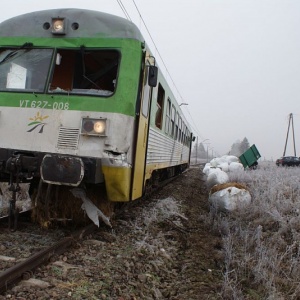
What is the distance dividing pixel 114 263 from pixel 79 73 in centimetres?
285

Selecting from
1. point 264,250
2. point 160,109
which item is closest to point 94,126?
point 264,250

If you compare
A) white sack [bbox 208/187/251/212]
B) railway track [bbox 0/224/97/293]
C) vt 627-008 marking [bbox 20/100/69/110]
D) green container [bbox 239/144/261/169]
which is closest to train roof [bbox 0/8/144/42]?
vt 627-008 marking [bbox 20/100/69/110]

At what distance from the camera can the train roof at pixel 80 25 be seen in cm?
494

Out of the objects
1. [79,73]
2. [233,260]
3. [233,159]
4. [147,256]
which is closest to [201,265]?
[233,260]

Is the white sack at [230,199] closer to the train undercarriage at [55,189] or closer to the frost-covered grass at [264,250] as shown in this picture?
the frost-covered grass at [264,250]

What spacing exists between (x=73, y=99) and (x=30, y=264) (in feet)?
7.48

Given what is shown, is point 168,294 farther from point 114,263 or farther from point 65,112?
point 65,112

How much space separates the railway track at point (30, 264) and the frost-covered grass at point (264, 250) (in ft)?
6.22

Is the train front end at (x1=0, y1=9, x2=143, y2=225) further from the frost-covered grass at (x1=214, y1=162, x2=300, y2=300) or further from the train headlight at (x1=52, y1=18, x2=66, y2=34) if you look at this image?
the frost-covered grass at (x1=214, y1=162, x2=300, y2=300)

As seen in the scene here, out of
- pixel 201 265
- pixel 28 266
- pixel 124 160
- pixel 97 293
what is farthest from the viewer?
pixel 124 160

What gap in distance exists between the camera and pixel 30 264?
3434mm

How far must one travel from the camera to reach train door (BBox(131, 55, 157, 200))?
16.6ft

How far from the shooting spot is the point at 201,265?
14.1 ft

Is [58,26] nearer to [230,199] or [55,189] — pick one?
[55,189]
